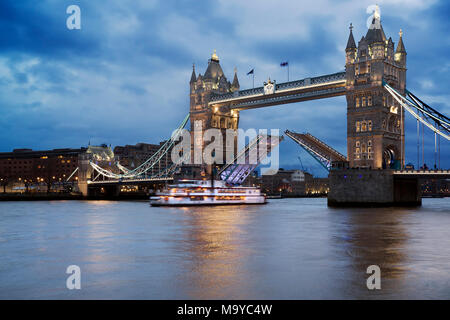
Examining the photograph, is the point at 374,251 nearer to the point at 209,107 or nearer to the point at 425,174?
the point at 425,174

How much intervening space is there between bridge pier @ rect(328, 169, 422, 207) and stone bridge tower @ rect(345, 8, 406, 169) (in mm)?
3355

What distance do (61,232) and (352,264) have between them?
51.2 ft

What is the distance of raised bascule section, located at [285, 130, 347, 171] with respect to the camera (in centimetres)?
5078

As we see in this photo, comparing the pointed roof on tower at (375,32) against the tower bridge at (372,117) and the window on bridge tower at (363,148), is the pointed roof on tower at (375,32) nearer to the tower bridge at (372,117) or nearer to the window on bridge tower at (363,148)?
the tower bridge at (372,117)

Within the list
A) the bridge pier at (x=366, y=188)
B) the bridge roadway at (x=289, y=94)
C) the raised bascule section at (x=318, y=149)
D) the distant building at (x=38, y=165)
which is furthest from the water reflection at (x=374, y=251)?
the distant building at (x=38, y=165)

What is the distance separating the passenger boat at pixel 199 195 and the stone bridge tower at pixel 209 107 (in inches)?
526

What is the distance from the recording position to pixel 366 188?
4456 cm

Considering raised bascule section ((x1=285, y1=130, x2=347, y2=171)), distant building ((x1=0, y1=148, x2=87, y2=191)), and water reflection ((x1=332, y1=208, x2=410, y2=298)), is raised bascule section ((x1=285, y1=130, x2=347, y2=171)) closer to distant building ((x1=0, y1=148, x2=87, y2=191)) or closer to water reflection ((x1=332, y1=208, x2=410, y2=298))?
water reflection ((x1=332, y1=208, x2=410, y2=298))

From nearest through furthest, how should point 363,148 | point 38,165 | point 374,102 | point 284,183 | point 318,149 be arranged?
point 374,102, point 363,148, point 318,149, point 38,165, point 284,183

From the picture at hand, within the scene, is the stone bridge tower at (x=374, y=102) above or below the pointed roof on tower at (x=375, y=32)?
below

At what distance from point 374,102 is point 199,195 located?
70.8 ft

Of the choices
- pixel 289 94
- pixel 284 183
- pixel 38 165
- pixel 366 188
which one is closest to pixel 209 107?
pixel 289 94

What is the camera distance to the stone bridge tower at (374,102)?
4816 cm

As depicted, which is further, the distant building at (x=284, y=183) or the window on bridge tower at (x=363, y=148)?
the distant building at (x=284, y=183)
